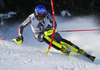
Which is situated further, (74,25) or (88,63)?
(74,25)

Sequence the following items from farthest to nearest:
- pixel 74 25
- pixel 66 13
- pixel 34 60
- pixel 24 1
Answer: pixel 24 1, pixel 66 13, pixel 74 25, pixel 34 60

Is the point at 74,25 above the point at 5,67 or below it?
below

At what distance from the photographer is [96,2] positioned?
9469mm

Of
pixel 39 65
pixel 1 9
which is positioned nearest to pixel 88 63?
pixel 39 65

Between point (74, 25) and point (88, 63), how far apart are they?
13.6ft

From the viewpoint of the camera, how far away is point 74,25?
22.5ft

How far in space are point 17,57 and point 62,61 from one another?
3.21 feet

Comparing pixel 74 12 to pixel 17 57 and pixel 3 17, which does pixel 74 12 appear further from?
pixel 17 57

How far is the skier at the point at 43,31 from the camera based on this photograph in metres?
3.25

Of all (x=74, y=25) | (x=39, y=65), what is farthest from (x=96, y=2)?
(x=39, y=65)

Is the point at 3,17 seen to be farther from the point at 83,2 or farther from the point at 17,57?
the point at 17,57

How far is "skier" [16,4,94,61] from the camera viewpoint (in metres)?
3.25

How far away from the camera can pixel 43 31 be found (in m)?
3.70

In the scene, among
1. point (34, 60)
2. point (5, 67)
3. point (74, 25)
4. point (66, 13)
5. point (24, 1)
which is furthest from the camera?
point (24, 1)
